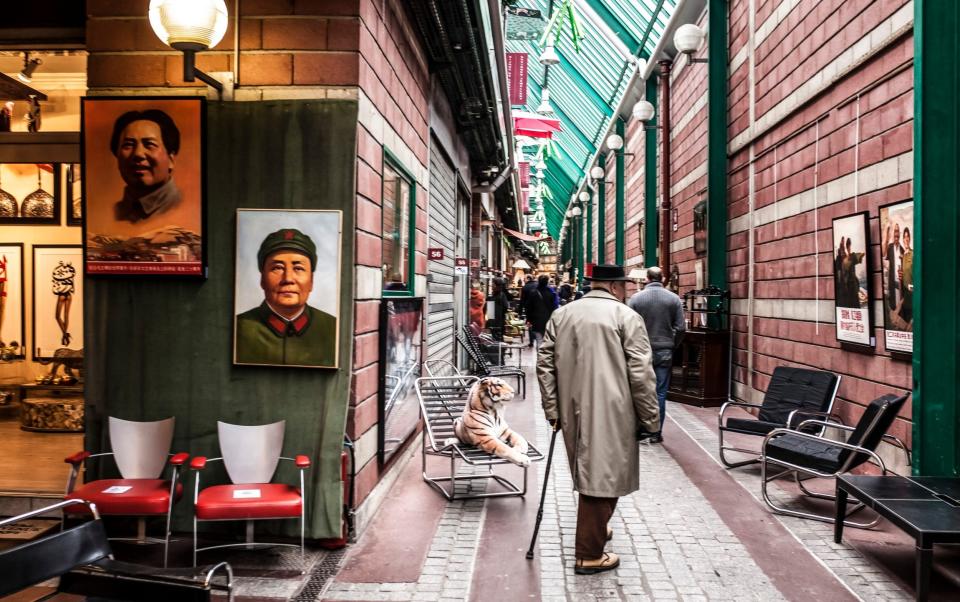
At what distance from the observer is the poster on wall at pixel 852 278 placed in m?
6.16

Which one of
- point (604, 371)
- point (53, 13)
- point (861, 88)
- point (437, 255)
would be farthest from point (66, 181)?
point (861, 88)

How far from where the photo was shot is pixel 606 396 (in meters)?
3.91

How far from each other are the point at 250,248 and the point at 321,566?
1.90 metres

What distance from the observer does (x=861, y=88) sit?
20.8 ft

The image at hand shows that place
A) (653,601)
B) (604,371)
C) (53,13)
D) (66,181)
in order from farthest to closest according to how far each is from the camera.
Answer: (66,181) → (53,13) → (604,371) → (653,601)

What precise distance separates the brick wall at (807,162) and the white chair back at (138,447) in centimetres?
532

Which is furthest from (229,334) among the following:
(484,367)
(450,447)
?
(484,367)

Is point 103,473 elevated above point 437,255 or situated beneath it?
situated beneath

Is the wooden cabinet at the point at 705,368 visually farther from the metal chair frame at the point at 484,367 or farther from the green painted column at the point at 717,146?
the metal chair frame at the point at 484,367

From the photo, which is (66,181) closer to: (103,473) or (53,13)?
(53,13)

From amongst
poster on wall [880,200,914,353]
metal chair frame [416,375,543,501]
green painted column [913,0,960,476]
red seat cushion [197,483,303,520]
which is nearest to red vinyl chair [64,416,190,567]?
red seat cushion [197,483,303,520]

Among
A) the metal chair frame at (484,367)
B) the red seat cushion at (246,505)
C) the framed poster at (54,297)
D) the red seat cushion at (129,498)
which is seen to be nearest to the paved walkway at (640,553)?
the red seat cushion at (246,505)

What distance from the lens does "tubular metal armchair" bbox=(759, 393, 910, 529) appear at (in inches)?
190

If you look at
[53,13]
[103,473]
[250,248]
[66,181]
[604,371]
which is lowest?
[103,473]
